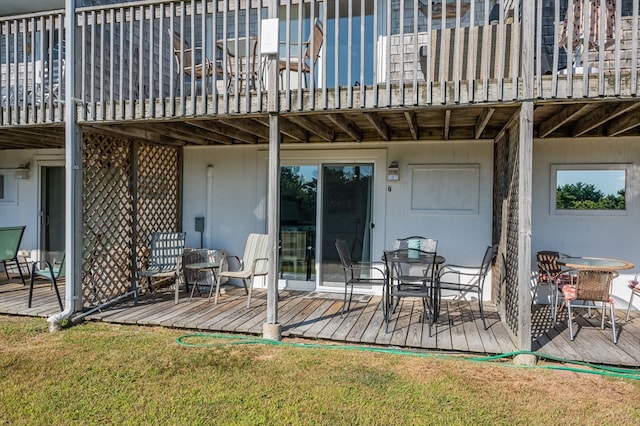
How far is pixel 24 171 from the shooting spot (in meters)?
7.14

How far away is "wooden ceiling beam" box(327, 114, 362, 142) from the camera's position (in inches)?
173

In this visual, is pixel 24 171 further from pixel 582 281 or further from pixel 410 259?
pixel 582 281

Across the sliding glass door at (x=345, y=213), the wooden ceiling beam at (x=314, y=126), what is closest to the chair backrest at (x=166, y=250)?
the sliding glass door at (x=345, y=213)

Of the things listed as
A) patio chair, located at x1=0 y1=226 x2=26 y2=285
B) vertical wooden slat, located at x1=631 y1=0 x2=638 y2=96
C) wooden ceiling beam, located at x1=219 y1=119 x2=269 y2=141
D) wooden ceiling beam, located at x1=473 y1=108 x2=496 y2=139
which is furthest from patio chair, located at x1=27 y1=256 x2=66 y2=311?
vertical wooden slat, located at x1=631 y1=0 x2=638 y2=96

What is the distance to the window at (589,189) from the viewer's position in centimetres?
530

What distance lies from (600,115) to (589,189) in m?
1.49

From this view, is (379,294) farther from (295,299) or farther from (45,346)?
(45,346)

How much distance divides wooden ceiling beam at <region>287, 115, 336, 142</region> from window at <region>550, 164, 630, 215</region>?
2792mm

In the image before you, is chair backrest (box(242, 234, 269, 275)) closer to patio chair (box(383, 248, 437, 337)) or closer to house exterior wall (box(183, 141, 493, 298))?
house exterior wall (box(183, 141, 493, 298))

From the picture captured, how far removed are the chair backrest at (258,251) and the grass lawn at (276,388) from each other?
1.65 m

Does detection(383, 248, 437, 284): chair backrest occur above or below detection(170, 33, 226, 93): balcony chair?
below

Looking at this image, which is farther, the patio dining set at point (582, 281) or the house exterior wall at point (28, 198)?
the house exterior wall at point (28, 198)

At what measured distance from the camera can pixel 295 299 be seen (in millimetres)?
5617

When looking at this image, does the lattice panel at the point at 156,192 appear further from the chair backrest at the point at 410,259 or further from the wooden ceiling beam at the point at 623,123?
the wooden ceiling beam at the point at 623,123
